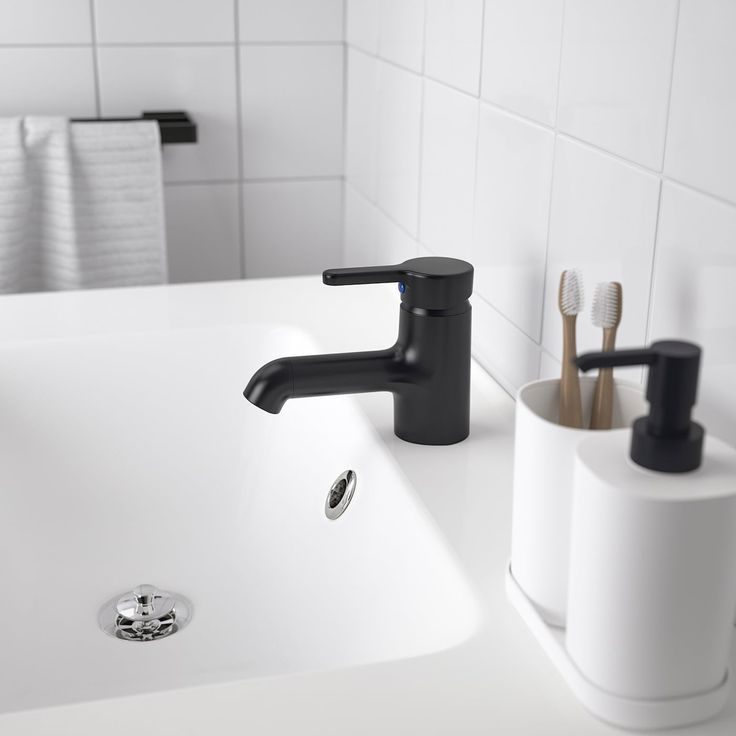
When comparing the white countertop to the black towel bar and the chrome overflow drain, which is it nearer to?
the chrome overflow drain

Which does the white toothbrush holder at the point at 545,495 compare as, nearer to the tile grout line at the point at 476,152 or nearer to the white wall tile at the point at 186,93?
the tile grout line at the point at 476,152

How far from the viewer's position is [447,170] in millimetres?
958

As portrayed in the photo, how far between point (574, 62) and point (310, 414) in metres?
0.36

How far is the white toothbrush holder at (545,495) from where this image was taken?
0.47m

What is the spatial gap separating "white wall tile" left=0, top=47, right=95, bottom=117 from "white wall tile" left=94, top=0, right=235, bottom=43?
47 millimetres

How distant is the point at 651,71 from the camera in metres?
0.59

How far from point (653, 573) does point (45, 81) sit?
3.67 ft

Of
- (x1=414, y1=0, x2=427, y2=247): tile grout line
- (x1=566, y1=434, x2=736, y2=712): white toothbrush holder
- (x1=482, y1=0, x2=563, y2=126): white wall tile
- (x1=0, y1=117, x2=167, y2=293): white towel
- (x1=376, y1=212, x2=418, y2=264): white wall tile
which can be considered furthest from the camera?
(x1=0, y1=117, x2=167, y2=293): white towel

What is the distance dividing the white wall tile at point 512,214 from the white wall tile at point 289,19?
545 mm

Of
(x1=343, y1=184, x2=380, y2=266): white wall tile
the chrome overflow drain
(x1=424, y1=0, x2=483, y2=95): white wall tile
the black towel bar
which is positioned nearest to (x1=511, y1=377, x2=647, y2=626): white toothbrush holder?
the chrome overflow drain

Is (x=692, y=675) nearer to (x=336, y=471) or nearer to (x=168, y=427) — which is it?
(x=336, y=471)

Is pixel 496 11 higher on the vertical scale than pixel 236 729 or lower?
higher

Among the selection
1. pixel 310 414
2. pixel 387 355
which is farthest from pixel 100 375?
pixel 387 355

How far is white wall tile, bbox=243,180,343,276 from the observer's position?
4.57 ft
